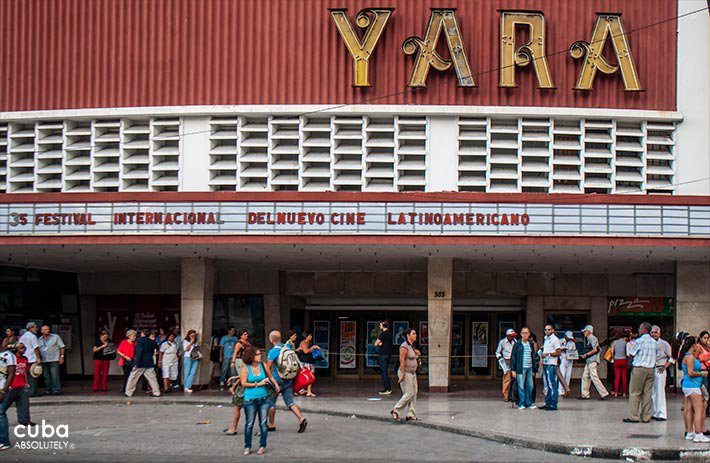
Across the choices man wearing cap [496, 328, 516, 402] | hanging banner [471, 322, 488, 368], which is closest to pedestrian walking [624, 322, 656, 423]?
man wearing cap [496, 328, 516, 402]

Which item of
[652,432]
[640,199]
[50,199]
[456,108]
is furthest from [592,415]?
[50,199]

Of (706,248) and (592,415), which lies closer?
(592,415)

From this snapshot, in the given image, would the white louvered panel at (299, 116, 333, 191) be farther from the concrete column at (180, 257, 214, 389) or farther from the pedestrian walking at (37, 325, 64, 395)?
the pedestrian walking at (37, 325, 64, 395)

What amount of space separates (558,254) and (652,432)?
9.37 metres

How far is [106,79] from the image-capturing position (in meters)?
27.7

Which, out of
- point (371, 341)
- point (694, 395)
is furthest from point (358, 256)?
point (694, 395)

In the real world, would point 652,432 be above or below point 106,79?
below

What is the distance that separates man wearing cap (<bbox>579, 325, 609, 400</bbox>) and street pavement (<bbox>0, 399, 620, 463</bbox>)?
680 centimetres

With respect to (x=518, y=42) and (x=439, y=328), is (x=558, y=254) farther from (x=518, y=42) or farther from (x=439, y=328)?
(x=518, y=42)

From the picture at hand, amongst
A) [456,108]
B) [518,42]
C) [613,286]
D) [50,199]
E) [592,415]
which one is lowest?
[592,415]

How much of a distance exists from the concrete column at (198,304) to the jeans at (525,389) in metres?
9.08

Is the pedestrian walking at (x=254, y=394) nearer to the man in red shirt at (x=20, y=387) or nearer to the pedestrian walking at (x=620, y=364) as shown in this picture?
the man in red shirt at (x=20, y=387)

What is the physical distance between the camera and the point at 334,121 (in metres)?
27.0

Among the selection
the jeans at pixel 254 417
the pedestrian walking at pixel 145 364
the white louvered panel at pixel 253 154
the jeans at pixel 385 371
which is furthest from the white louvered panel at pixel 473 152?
the jeans at pixel 254 417
